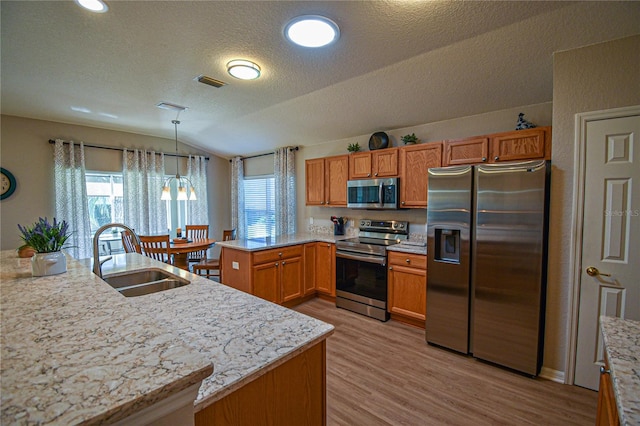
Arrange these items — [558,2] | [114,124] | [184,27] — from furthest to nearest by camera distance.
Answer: [114,124] < [184,27] < [558,2]

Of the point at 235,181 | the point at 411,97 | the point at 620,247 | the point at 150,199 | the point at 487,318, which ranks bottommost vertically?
the point at 487,318

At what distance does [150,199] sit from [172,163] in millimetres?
860

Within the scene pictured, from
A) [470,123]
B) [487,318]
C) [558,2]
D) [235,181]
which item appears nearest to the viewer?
[558,2]

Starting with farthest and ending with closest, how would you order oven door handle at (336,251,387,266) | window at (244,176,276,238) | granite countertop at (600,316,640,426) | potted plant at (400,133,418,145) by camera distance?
1. window at (244,176,276,238)
2. potted plant at (400,133,418,145)
3. oven door handle at (336,251,387,266)
4. granite countertop at (600,316,640,426)

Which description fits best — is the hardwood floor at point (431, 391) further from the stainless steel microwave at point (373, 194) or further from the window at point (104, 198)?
the window at point (104, 198)

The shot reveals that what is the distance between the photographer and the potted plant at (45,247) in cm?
138

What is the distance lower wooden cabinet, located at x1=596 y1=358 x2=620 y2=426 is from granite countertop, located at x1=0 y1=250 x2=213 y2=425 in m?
1.33

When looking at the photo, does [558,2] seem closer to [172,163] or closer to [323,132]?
[323,132]

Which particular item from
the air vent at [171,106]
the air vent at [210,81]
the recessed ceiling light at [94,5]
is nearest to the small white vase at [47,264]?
the recessed ceiling light at [94,5]

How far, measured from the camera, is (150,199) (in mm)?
5086

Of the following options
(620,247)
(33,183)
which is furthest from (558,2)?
(33,183)

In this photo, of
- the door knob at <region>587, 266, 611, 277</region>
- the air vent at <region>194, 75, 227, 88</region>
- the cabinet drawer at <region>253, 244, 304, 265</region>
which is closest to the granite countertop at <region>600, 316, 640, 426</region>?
the door knob at <region>587, 266, 611, 277</region>

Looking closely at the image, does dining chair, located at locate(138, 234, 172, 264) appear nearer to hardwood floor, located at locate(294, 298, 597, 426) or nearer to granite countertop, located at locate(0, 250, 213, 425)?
hardwood floor, located at locate(294, 298, 597, 426)

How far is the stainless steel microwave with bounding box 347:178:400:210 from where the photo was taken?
3.47 meters
